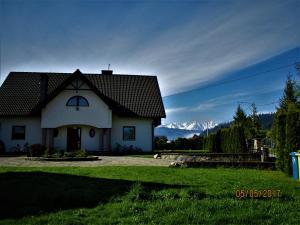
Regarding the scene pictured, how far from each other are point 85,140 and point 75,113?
259cm

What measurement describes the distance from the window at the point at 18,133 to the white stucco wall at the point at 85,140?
111 inches

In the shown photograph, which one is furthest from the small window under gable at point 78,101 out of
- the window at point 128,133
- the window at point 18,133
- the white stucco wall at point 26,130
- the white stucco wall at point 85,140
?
the window at point 18,133

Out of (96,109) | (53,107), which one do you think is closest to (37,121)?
(53,107)

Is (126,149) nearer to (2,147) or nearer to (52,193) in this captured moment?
(2,147)

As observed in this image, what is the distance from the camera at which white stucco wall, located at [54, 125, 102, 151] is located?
29.0 metres

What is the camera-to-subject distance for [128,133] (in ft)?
99.3

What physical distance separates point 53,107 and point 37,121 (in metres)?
2.26

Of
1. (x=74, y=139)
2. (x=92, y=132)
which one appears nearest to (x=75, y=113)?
(x=92, y=132)

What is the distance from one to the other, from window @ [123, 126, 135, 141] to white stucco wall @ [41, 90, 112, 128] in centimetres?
219

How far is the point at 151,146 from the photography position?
3031cm

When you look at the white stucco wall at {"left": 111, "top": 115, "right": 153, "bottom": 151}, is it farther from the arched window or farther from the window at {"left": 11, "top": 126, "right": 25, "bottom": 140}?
the window at {"left": 11, "top": 126, "right": 25, "bottom": 140}

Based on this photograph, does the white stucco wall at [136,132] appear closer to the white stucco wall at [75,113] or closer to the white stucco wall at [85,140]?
the white stucco wall at [85,140]

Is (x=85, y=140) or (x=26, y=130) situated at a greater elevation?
(x=26, y=130)
